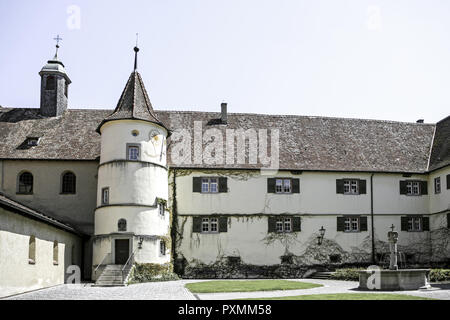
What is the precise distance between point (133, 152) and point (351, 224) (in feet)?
49.0

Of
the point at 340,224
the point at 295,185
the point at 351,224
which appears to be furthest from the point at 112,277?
the point at 351,224

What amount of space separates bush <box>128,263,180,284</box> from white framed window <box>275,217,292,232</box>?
296 inches

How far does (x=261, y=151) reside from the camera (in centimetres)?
3756

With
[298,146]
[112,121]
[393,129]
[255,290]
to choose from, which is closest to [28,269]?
[255,290]

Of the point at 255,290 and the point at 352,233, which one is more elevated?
the point at 352,233

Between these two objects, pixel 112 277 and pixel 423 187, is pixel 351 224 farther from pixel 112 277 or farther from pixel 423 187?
pixel 112 277

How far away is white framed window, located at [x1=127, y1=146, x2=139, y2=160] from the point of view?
32.5m

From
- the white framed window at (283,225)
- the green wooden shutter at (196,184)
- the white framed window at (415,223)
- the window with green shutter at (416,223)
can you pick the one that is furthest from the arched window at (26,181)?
the white framed window at (415,223)

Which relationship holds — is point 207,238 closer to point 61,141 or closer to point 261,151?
point 261,151

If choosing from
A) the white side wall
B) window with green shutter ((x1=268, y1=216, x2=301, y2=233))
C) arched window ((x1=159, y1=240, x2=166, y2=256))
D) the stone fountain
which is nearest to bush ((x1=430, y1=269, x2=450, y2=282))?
the stone fountain

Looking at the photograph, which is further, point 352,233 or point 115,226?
point 352,233

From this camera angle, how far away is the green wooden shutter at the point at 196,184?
35816mm

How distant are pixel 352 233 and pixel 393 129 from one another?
926cm

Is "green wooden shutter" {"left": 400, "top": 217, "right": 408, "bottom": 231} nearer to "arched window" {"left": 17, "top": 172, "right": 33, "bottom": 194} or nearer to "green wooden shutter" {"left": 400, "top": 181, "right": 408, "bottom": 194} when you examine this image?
"green wooden shutter" {"left": 400, "top": 181, "right": 408, "bottom": 194}
